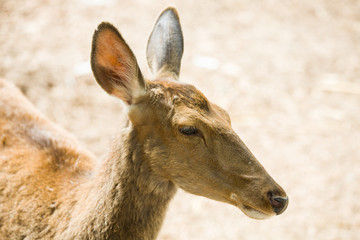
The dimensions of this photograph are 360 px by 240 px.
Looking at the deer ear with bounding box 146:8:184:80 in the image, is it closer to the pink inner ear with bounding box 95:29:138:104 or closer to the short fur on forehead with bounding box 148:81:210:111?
the short fur on forehead with bounding box 148:81:210:111

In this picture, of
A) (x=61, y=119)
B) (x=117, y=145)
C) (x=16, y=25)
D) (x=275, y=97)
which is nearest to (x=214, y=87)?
(x=275, y=97)

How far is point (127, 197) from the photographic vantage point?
2854 mm

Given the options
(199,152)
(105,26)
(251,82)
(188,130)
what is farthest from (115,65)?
(251,82)

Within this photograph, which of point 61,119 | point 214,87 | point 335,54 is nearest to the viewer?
point 61,119

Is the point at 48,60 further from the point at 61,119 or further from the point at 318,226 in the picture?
the point at 318,226

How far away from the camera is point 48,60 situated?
6367mm

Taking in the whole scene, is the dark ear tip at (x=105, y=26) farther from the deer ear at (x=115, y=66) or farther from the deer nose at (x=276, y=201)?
the deer nose at (x=276, y=201)

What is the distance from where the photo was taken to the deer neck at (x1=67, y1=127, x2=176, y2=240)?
283 cm

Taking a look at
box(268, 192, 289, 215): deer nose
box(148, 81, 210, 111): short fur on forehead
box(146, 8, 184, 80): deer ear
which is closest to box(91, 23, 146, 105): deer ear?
box(148, 81, 210, 111): short fur on forehead

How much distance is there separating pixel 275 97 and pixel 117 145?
168 inches

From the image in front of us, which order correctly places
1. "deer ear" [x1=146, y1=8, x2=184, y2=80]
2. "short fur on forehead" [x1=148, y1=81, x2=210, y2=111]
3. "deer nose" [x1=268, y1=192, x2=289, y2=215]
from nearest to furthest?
1. "deer nose" [x1=268, y1=192, x2=289, y2=215]
2. "short fur on forehead" [x1=148, y1=81, x2=210, y2=111]
3. "deer ear" [x1=146, y1=8, x2=184, y2=80]

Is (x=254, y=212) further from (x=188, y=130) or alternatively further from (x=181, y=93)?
(x=181, y=93)

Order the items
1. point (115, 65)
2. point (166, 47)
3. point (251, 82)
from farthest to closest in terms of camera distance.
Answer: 1. point (251, 82)
2. point (166, 47)
3. point (115, 65)

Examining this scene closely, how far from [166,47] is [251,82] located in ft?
12.4
